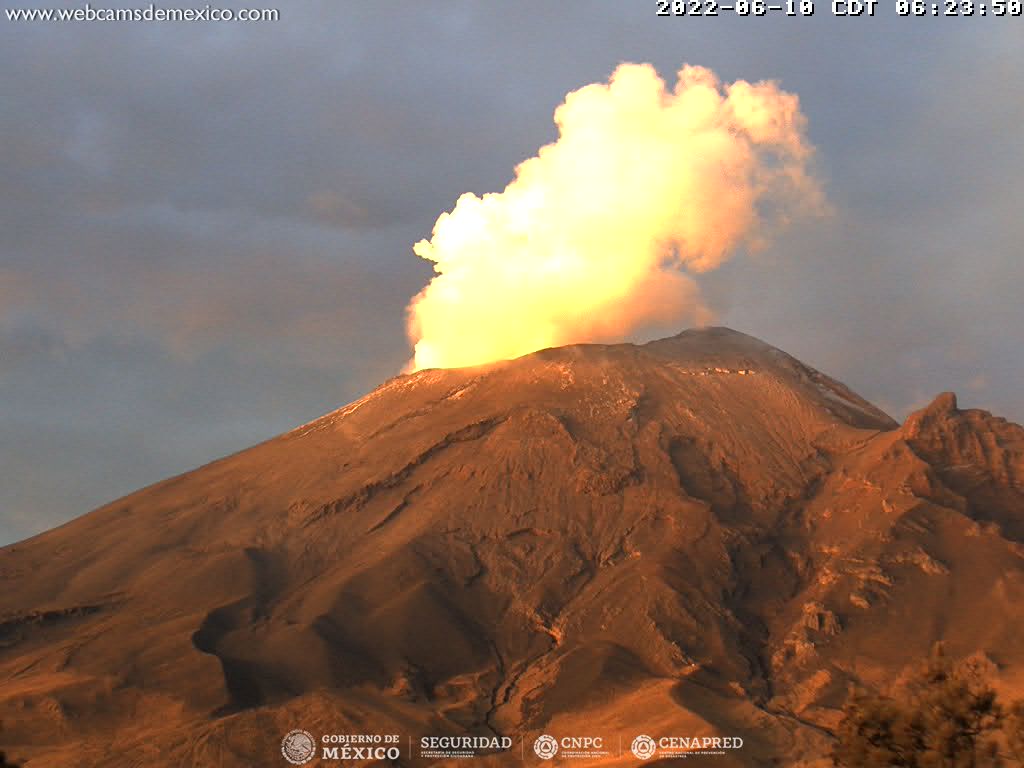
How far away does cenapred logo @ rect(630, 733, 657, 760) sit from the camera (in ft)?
346

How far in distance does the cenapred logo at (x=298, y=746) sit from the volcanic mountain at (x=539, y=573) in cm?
81

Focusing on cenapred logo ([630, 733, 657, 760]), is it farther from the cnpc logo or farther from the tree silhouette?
the tree silhouette

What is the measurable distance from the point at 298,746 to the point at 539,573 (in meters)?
43.6

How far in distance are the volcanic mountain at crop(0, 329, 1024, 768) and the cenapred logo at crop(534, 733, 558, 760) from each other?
141 centimetres

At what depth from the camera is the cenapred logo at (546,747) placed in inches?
4422

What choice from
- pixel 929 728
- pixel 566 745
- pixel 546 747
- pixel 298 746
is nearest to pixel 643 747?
pixel 566 745

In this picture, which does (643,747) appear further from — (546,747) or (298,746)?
(298,746)

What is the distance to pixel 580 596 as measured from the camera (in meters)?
144

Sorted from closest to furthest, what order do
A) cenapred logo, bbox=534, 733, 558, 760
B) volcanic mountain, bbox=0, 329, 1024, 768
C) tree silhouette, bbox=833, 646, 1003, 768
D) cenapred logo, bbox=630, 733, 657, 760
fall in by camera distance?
tree silhouette, bbox=833, 646, 1003, 768
cenapred logo, bbox=630, 733, 657, 760
cenapred logo, bbox=534, 733, 558, 760
volcanic mountain, bbox=0, 329, 1024, 768

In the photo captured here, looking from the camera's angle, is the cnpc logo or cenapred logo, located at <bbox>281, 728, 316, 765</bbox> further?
the cnpc logo

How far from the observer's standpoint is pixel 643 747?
10731 centimetres

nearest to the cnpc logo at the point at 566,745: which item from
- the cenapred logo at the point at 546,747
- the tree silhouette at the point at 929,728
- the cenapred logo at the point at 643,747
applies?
the cenapred logo at the point at 546,747

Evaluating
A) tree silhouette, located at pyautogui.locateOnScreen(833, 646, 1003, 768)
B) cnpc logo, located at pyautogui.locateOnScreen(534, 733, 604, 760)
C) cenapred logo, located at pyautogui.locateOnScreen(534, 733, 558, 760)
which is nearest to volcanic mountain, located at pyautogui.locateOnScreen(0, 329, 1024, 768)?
cenapred logo, located at pyautogui.locateOnScreen(534, 733, 558, 760)

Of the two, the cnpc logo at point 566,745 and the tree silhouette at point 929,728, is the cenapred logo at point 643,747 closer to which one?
the cnpc logo at point 566,745
